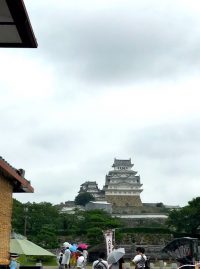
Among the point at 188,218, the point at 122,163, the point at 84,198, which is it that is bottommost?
the point at 188,218

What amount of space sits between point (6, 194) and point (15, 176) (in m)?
0.50

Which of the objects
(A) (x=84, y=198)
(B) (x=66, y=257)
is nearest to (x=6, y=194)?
(B) (x=66, y=257)

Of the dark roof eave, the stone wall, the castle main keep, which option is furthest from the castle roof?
the dark roof eave

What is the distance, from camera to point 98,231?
2495 inches

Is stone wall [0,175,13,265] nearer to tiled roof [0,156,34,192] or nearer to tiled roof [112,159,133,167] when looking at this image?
tiled roof [0,156,34,192]

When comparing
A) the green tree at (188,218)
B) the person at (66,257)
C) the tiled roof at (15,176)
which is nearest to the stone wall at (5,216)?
the tiled roof at (15,176)

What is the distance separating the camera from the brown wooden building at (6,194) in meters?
9.00

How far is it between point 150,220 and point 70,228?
83.0ft

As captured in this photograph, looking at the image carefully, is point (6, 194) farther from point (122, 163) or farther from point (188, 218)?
point (122, 163)

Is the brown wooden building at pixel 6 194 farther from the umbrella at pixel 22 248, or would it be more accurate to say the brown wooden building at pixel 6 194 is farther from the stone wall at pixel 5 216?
the umbrella at pixel 22 248

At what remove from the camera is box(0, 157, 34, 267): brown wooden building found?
9.00m

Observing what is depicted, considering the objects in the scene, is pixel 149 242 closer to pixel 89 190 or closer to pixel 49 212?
pixel 49 212

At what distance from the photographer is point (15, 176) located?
9.15 m

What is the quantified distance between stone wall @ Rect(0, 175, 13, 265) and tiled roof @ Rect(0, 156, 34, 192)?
0.13 m
